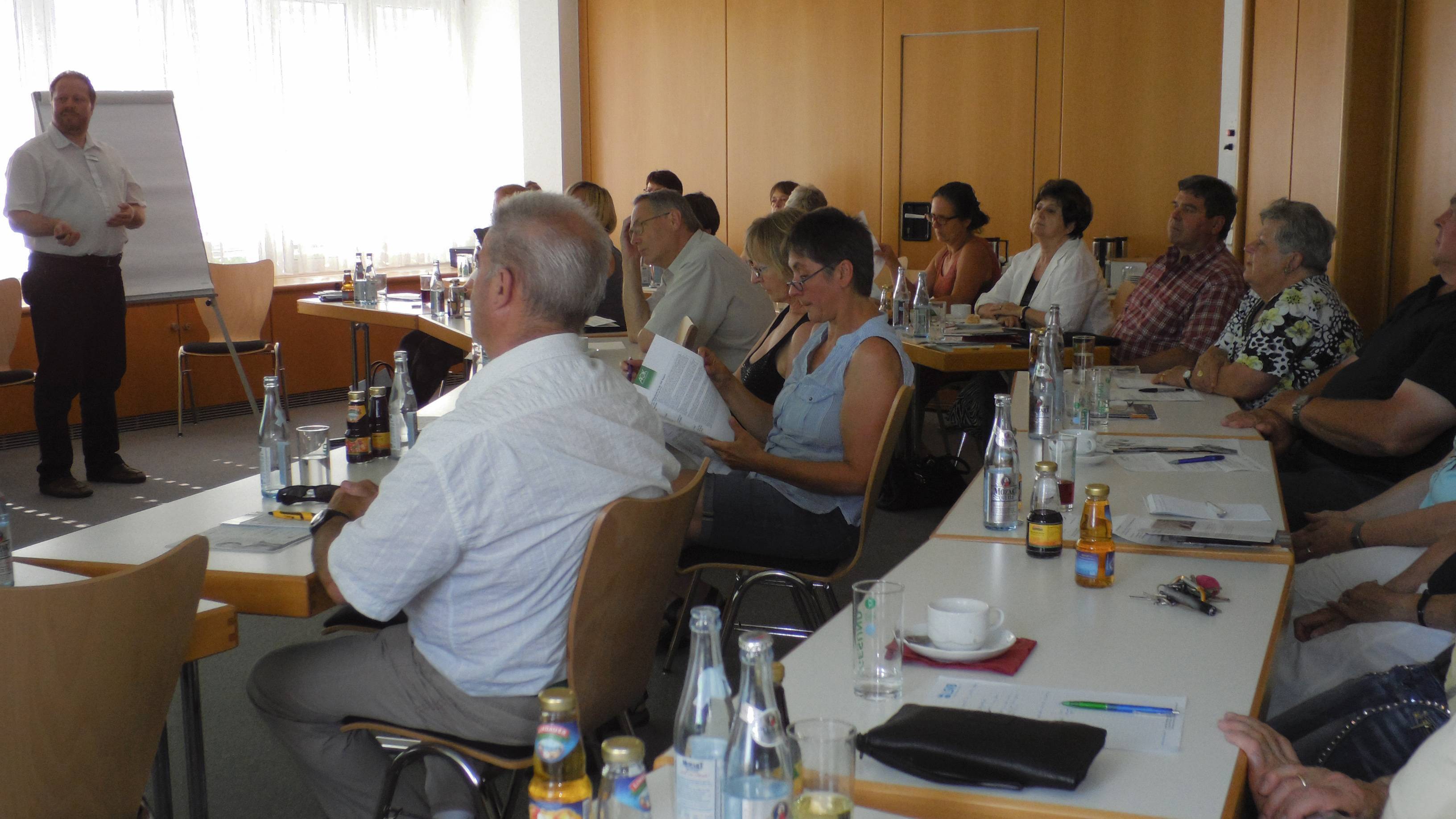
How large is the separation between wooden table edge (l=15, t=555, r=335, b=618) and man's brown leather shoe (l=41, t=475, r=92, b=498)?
400 centimetres

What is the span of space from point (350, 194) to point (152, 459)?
3.20 m

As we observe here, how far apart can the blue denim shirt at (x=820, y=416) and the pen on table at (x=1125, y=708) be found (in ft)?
4.78

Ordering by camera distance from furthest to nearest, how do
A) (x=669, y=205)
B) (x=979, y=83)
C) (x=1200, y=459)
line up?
1. (x=979, y=83)
2. (x=669, y=205)
3. (x=1200, y=459)

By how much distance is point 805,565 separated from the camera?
9.46 feet

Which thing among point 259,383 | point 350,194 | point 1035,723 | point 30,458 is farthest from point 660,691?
point 350,194

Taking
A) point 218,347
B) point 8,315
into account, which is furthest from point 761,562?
point 218,347

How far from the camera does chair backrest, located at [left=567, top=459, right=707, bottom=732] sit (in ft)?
5.94

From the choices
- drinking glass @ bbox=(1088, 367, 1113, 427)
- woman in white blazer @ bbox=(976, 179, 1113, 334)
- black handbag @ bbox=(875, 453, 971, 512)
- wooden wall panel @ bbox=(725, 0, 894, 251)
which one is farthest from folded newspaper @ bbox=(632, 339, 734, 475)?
wooden wall panel @ bbox=(725, 0, 894, 251)

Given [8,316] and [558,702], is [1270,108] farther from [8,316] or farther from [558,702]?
[8,316]

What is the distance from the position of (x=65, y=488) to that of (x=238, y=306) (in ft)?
7.26

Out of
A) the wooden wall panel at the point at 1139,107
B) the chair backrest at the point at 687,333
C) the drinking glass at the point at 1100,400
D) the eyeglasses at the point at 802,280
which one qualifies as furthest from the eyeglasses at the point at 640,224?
the wooden wall panel at the point at 1139,107

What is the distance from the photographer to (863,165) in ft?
28.6

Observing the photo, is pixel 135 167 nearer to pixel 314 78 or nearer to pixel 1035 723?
pixel 314 78

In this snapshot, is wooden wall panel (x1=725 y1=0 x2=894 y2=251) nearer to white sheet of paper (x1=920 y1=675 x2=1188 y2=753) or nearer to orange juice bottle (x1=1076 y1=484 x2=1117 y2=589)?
orange juice bottle (x1=1076 y1=484 x2=1117 y2=589)
